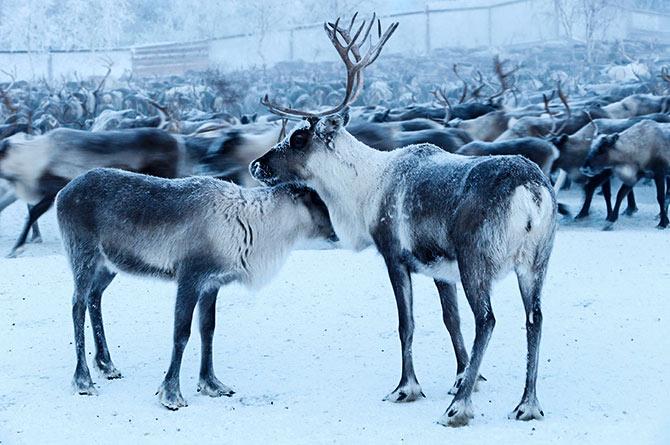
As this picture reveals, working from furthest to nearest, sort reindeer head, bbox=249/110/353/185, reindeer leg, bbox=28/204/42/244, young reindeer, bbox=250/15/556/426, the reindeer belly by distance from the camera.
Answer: reindeer leg, bbox=28/204/42/244
reindeer head, bbox=249/110/353/185
the reindeer belly
young reindeer, bbox=250/15/556/426

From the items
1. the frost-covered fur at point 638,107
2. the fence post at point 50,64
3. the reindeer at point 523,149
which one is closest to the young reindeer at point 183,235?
the reindeer at point 523,149

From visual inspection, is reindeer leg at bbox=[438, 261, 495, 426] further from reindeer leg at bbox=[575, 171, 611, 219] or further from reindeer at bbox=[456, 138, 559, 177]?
reindeer leg at bbox=[575, 171, 611, 219]

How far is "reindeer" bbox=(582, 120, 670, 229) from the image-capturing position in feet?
30.5

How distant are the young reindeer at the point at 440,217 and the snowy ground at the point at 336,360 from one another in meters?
0.24

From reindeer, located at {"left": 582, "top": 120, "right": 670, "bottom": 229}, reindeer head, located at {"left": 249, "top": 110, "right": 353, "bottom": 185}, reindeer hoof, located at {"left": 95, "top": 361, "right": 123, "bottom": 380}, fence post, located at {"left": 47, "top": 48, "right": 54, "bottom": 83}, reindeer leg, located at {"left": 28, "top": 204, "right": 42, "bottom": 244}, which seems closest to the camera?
reindeer head, located at {"left": 249, "top": 110, "right": 353, "bottom": 185}

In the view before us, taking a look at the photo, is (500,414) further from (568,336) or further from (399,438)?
(568,336)

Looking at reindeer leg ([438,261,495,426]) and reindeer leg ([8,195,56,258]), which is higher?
reindeer leg ([438,261,495,426])

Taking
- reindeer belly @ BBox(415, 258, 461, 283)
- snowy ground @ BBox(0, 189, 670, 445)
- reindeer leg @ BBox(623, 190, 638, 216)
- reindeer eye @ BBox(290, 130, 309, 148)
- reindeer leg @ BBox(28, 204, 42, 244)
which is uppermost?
reindeer eye @ BBox(290, 130, 309, 148)

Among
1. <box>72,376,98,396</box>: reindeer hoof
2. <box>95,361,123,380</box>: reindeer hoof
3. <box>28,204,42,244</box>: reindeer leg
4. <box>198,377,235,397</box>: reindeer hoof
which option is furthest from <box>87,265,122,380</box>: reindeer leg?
A: <box>28,204,42,244</box>: reindeer leg

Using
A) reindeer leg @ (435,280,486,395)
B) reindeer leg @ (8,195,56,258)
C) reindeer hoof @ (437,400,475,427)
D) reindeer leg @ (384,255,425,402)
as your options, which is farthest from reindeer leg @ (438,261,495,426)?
reindeer leg @ (8,195,56,258)

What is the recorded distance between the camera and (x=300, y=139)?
421 centimetres

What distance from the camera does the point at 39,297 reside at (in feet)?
18.7

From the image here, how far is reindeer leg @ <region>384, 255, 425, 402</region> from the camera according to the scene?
3.88 meters

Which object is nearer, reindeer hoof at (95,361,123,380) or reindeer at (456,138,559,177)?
reindeer hoof at (95,361,123,380)
